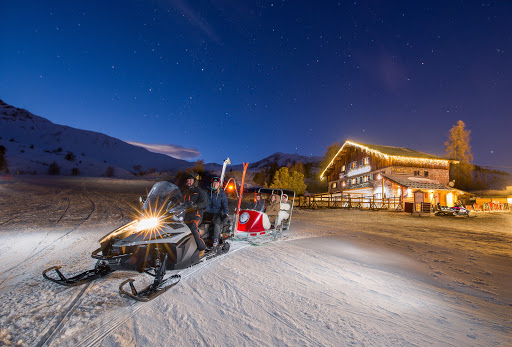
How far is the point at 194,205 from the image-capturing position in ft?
15.3

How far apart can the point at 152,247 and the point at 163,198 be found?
899 millimetres

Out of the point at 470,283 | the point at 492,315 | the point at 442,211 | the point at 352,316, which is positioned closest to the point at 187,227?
the point at 352,316

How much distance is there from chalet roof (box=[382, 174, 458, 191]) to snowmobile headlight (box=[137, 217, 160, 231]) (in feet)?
81.3

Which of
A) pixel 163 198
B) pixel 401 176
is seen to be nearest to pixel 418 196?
pixel 401 176

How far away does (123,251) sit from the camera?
362 centimetres

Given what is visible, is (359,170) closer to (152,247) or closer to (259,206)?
(259,206)

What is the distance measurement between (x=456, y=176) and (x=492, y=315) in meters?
59.5

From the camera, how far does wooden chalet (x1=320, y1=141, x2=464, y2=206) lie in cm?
2434

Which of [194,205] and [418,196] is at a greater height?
[418,196]

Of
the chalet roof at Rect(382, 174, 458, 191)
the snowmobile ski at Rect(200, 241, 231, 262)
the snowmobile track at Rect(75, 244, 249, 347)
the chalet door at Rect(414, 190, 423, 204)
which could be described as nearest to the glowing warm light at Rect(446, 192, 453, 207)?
the chalet roof at Rect(382, 174, 458, 191)

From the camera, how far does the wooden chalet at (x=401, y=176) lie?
24344 millimetres

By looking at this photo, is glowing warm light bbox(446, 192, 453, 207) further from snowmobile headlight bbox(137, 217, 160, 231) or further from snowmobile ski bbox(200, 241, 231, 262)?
snowmobile headlight bbox(137, 217, 160, 231)

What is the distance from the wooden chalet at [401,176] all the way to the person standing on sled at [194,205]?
23835mm

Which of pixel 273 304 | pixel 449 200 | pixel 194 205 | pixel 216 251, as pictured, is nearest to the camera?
pixel 273 304
